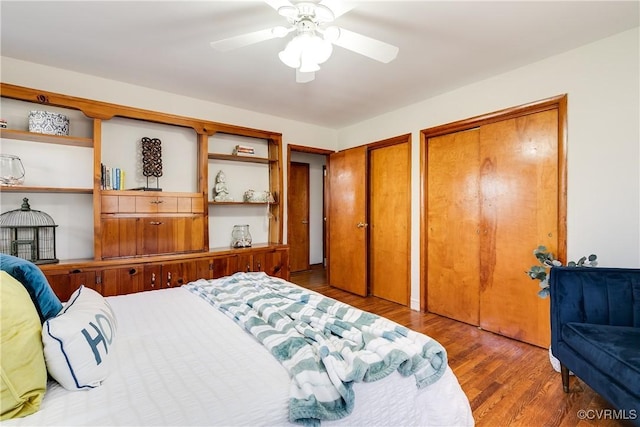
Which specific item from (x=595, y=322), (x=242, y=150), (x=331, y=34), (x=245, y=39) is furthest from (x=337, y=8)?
(x=595, y=322)

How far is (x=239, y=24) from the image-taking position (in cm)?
198

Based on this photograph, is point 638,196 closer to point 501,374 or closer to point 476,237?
point 476,237

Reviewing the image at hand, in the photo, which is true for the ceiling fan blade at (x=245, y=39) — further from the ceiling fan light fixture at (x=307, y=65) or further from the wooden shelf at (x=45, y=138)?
the wooden shelf at (x=45, y=138)

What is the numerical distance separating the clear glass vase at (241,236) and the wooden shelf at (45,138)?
1.58m

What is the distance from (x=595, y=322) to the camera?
1792 mm

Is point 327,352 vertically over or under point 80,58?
under

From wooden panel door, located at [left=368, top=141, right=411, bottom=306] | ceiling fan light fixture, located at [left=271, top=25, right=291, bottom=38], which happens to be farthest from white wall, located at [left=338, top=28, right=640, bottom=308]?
ceiling fan light fixture, located at [left=271, top=25, right=291, bottom=38]

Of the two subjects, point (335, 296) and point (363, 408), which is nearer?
point (363, 408)

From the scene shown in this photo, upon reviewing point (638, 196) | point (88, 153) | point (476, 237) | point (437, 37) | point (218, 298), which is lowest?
point (218, 298)

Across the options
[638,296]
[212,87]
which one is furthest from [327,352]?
[212,87]

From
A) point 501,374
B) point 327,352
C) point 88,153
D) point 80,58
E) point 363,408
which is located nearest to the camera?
point 363,408

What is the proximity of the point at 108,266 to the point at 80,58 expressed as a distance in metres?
1.69

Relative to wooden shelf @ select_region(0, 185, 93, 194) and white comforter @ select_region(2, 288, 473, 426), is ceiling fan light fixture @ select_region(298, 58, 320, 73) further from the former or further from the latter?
wooden shelf @ select_region(0, 185, 93, 194)

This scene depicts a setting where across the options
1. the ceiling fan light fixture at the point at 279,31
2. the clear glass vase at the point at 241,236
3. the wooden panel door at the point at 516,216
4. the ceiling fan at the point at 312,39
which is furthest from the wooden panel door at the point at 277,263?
the ceiling fan light fixture at the point at 279,31
